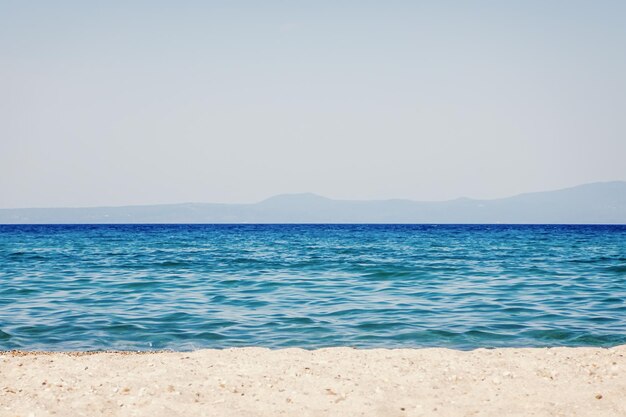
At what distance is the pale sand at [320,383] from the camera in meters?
7.87

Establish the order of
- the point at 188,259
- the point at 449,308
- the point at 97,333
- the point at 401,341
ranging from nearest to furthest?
the point at 401,341 < the point at 97,333 < the point at 449,308 < the point at 188,259

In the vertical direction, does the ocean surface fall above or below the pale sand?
below

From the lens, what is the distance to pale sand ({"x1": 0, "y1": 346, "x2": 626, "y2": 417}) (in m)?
7.87

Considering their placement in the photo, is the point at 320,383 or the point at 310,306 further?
the point at 310,306

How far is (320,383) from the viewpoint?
891 centimetres

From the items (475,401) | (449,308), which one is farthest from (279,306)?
(475,401)

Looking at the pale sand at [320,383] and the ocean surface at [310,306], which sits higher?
the pale sand at [320,383]

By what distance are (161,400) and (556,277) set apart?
21.8 meters

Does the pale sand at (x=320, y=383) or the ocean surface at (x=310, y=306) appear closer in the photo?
the pale sand at (x=320, y=383)

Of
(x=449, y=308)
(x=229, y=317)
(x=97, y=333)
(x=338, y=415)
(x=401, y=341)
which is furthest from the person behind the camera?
(x=449, y=308)

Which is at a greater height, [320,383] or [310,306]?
[320,383]

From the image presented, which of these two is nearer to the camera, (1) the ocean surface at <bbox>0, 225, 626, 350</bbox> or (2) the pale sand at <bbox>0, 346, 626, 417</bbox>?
(2) the pale sand at <bbox>0, 346, 626, 417</bbox>

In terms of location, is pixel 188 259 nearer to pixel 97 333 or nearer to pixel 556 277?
pixel 556 277

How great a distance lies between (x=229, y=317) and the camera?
16156 millimetres
